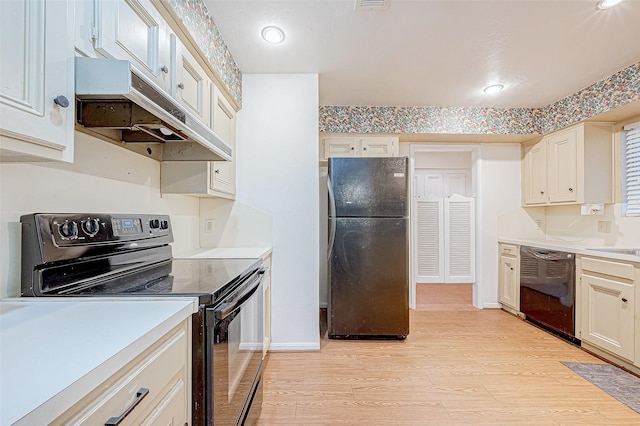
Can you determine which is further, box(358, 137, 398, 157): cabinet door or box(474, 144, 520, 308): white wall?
box(474, 144, 520, 308): white wall

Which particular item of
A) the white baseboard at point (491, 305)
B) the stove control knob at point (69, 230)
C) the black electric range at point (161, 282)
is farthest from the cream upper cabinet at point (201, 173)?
the white baseboard at point (491, 305)

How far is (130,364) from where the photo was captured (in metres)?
0.64

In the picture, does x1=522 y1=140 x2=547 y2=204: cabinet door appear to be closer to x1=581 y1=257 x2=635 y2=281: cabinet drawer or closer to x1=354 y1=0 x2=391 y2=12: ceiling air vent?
x1=581 y1=257 x2=635 y2=281: cabinet drawer

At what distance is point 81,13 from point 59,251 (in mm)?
730

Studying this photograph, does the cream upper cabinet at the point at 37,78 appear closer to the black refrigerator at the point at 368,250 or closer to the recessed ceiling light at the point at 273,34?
the recessed ceiling light at the point at 273,34

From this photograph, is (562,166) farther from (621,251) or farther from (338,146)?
(338,146)

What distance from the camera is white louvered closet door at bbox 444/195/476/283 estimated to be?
3869 mm

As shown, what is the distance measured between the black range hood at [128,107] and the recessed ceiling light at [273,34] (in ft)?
2.80

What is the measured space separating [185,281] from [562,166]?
3586 mm

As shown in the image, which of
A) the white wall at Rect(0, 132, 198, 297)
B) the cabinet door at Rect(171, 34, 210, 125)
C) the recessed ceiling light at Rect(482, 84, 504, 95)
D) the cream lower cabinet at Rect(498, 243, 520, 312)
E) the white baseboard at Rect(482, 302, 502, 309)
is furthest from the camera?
the white baseboard at Rect(482, 302, 502, 309)

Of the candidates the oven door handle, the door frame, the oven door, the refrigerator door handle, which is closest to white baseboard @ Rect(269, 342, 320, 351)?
the refrigerator door handle

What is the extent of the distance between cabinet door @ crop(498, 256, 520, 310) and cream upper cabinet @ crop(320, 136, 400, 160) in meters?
1.76

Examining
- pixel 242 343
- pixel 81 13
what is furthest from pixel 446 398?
pixel 81 13

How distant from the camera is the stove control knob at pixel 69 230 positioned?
1.04 metres
